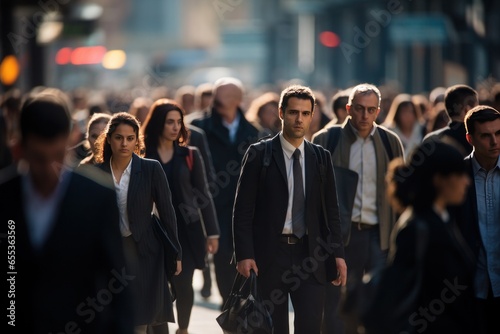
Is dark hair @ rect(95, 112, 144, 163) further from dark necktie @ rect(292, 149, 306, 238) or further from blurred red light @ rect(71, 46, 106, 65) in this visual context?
blurred red light @ rect(71, 46, 106, 65)

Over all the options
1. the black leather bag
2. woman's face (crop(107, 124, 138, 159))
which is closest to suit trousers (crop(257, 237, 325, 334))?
the black leather bag

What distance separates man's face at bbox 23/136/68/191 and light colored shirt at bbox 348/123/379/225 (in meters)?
4.63

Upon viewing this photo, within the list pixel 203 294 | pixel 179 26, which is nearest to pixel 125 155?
pixel 203 294

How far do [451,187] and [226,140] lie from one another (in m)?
6.77

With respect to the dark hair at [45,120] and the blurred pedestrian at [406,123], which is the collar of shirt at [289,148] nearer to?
the dark hair at [45,120]

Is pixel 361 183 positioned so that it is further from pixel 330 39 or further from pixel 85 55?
pixel 330 39

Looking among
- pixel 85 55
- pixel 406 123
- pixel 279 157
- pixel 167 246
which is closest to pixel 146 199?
pixel 167 246

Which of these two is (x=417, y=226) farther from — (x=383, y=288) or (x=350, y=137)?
(x=350, y=137)

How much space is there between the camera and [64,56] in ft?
139

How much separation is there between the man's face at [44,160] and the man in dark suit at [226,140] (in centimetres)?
653

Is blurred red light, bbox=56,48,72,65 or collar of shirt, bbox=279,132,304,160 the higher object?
blurred red light, bbox=56,48,72,65

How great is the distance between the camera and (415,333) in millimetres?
5059

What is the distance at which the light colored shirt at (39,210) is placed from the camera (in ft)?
14.3

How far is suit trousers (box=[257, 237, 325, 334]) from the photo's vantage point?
7.35 metres
